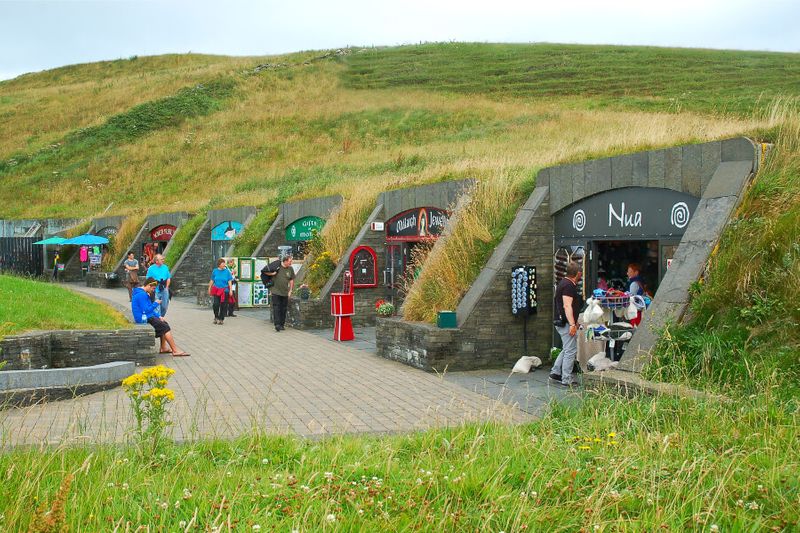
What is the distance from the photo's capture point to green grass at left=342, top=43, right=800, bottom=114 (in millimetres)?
49534

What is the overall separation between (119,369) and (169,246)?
2234 centimetres

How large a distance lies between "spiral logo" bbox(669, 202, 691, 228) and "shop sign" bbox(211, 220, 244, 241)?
63.7ft

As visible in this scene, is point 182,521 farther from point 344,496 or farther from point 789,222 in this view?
point 789,222

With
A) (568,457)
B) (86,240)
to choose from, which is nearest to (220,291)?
(568,457)

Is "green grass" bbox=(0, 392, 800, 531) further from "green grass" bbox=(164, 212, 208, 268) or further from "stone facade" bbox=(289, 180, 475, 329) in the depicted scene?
"green grass" bbox=(164, 212, 208, 268)

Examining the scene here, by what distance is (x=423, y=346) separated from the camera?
39.6 feet

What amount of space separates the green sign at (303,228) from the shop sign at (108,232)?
15.8 m

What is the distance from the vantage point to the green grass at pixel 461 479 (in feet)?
14.9

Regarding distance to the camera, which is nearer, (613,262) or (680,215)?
(680,215)

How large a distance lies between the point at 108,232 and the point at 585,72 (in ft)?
129

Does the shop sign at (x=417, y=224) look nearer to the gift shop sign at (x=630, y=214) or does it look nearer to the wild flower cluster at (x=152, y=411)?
the gift shop sign at (x=630, y=214)

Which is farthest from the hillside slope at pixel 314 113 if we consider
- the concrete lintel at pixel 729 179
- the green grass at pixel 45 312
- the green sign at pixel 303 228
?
the concrete lintel at pixel 729 179

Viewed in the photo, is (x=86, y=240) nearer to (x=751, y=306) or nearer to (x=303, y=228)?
(x=303, y=228)

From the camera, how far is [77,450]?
5.74 metres
